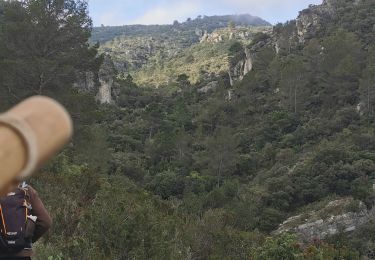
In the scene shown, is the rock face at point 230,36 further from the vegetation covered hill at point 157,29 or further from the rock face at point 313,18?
the vegetation covered hill at point 157,29

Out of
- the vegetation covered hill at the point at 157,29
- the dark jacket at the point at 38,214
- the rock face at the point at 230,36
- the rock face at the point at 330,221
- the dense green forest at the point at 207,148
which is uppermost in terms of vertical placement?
the vegetation covered hill at the point at 157,29

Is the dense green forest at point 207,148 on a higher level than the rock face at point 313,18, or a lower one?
lower

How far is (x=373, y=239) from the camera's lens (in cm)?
1950

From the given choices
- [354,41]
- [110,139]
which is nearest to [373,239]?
[110,139]

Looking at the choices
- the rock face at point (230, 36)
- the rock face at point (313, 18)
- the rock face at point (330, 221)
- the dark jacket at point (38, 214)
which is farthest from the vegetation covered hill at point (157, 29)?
the dark jacket at point (38, 214)

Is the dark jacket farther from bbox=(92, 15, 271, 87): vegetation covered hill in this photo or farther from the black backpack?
bbox=(92, 15, 271, 87): vegetation covered hill

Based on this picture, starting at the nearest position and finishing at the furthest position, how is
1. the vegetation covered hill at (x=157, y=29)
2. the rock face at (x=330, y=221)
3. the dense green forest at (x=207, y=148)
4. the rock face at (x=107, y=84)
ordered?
the dense green forest at (x=207, y=148) → the rock face at (x=330, y=221) → the rock face at (x=107, y=84) → the vegetation covered hill at (x=157, y=29)

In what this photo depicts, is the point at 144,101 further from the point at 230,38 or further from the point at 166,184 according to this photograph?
the point at 230,38

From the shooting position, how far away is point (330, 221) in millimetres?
21922

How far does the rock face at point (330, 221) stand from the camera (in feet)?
70.7

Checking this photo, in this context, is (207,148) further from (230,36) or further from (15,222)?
(230,36)

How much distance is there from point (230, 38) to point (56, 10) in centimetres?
8045

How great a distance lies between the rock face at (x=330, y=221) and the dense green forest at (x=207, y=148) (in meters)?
0.38

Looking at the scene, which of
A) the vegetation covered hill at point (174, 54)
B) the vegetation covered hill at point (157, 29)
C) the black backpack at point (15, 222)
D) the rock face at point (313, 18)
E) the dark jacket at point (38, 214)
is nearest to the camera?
the black backpack at point (15, 222)
